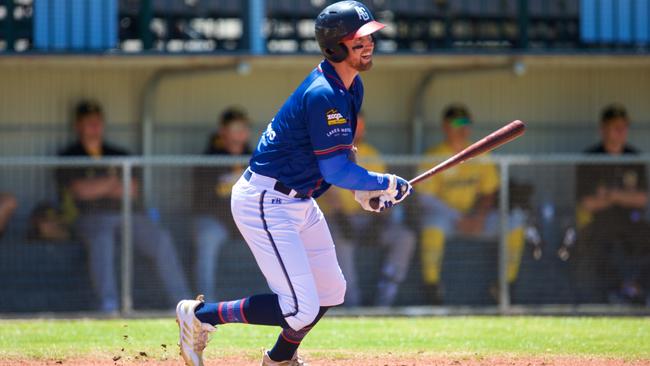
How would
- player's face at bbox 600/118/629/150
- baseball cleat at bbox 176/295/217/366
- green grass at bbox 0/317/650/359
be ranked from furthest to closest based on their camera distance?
1. player's face at bbox 600/118/629/150
2. green grass at bbox 0/317/650/359
3. baseball cleat at bbox 176/295/217/366

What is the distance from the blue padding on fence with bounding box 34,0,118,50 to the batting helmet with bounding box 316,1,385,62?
5.72 metres

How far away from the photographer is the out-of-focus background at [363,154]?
10.9m

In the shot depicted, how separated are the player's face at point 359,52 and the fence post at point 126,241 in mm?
4727

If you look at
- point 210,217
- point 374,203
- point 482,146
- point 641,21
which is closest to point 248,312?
point 374,203

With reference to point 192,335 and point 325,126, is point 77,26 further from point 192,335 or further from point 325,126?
point 325,126

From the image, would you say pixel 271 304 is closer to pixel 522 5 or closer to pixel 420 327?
pixel 420 327

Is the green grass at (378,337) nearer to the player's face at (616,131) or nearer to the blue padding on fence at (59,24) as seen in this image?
the player's face at (616,131)

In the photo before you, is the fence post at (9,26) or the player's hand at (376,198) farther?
the fence post at (9,26)

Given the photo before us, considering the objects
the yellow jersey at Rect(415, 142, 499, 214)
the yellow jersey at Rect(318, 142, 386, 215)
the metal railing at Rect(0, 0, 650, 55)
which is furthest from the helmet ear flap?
the metal railing at Rect(0, 0, 650, 55)

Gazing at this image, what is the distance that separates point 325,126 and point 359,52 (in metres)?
0.52

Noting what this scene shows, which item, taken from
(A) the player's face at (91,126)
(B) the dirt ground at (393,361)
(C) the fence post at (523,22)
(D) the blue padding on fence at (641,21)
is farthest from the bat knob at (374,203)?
(D) the blue padding on fence at (641,21)

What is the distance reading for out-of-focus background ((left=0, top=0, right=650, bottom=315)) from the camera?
10875mm

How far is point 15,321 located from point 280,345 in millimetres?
4576

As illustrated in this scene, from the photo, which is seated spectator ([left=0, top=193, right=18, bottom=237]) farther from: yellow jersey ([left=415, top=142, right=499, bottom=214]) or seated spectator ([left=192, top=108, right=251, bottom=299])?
yellow jersey ([left=415, top=142, right=499, bottom=214])
